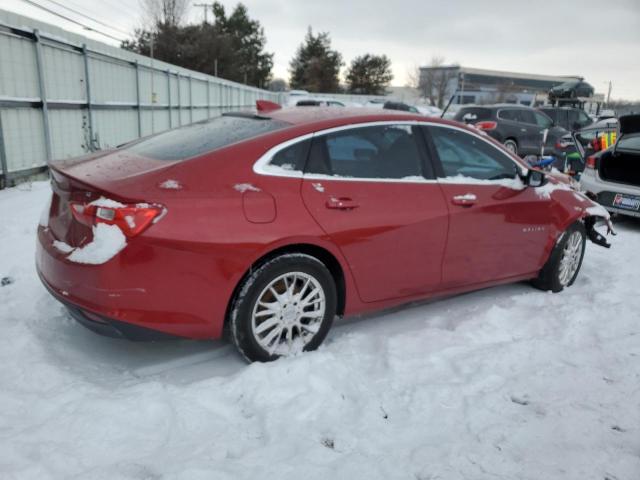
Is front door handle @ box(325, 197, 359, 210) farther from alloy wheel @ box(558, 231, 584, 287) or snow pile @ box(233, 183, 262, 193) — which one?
alloy wheel @ box(558, 231, 584, 287)

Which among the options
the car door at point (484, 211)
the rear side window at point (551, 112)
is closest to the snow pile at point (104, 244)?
the car door at point (484, 211)

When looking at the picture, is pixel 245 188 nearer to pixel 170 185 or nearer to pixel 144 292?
pixel 170 185

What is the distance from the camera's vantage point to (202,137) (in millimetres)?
3494

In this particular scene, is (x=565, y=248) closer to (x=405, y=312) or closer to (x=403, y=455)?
(x=405, y=312)

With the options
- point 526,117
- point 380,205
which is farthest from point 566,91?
point 380,205

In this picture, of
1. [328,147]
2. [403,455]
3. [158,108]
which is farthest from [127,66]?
[403,455]

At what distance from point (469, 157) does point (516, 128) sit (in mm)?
12217

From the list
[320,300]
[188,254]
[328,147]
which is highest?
[328,147]

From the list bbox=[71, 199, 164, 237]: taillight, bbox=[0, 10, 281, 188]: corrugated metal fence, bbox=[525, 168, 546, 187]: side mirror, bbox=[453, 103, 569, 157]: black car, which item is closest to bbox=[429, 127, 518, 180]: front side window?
bbox=[525, 168, 546, 187]: side mirror

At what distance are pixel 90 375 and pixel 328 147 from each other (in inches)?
77.8

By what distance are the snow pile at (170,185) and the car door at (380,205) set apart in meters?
0.75

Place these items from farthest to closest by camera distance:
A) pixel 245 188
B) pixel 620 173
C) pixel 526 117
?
pixel 526 117
pixel 620 173
pixel 245 188

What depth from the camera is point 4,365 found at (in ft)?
9.96

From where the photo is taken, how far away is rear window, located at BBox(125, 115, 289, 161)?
3236mm
